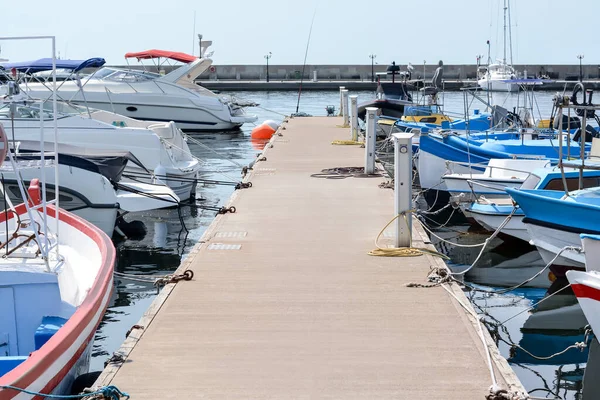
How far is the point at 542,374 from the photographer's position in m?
8.42

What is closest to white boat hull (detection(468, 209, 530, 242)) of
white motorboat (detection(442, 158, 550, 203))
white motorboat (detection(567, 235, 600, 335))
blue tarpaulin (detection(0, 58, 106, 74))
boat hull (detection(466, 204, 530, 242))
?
boat hull (detection(466, 204, 530, 242))

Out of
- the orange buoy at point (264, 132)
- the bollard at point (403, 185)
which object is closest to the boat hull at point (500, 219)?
the bollard at point (403, 185)

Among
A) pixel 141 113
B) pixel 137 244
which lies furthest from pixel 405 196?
pixel 141 113

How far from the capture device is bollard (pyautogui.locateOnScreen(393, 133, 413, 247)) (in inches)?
366

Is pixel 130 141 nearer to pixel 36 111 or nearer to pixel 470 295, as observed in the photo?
pixel 36 111

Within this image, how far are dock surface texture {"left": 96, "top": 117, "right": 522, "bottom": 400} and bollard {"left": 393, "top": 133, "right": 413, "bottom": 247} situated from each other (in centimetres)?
26

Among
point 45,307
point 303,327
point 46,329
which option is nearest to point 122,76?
point 45,307

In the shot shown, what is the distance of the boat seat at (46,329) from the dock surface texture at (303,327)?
628mm

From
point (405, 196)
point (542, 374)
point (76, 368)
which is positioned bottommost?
point (542, 374)

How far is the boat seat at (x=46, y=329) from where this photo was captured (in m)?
6.68

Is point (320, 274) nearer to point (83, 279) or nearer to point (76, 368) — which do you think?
point (83, 279)

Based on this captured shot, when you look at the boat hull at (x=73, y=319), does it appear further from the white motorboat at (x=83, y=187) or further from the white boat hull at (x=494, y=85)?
the white boat hull at (x=494, y=85)

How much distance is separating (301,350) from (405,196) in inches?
134

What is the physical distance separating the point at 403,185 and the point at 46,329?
4124mm
